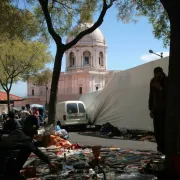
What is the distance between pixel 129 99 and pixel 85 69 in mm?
70052

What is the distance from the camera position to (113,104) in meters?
19.0

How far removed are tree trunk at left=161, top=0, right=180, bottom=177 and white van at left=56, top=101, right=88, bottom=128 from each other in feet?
58.5

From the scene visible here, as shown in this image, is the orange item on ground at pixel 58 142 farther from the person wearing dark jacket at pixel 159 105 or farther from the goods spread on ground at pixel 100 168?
the person wearing dark jacket at pixel 159 105

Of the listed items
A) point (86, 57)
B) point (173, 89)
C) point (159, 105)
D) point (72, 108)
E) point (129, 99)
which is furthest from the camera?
point (86, 57)

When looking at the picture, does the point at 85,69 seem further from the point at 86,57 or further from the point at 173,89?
the point at 173,89

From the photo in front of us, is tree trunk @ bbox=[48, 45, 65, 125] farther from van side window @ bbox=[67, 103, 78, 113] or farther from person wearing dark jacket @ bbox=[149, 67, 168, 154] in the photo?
van side window @ bbox=[67, 103, 78, 113]

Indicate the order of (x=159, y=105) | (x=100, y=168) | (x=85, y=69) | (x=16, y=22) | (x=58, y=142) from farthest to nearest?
1. (x=85, y=69)
2. (x=16, y=22)
3. (x=58, y=142)
4. (x=159, y=105)
5. (x=100, y=168)

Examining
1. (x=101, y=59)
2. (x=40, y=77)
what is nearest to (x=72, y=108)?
(x=40, y=77)

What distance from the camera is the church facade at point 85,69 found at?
3428 inches

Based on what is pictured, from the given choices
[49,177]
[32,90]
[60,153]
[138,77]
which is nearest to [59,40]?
[138,77]

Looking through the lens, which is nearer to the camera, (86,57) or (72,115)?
(72,115)

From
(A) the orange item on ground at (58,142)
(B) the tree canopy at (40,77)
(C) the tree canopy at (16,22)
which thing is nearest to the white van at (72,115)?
(C) the tree canopy at (16,22)

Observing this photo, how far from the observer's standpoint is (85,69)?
86875 millimetres

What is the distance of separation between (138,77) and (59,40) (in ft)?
14.6
